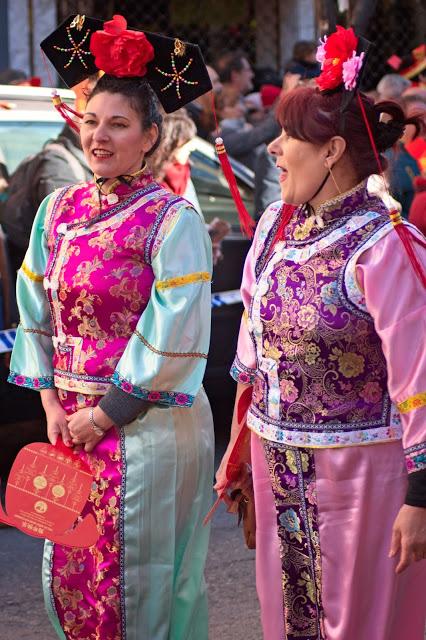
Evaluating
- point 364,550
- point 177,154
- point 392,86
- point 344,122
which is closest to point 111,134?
point 344,122

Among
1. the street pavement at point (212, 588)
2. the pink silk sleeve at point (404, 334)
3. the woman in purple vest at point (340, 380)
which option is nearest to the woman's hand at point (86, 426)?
the woman in purple vest at point (340, 380)

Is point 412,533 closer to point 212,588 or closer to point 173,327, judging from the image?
point 173,327

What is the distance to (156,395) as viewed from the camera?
343 centimetres

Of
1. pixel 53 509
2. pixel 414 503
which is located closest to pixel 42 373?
pixel 53 509

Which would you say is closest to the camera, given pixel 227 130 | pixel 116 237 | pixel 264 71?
pixel 116 237

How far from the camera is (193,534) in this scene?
3.66 meters

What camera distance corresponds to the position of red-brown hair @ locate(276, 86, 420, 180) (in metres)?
2.98

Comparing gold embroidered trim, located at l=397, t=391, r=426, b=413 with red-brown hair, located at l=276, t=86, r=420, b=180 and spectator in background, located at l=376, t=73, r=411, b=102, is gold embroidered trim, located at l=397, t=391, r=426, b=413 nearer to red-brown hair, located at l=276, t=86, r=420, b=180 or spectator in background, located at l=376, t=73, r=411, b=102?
red-brown hair, located at l=276, t=86, r=420, b=180

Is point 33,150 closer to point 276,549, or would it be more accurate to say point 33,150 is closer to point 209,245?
point 209,245

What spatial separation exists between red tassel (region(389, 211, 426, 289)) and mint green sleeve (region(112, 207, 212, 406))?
0.68 metres

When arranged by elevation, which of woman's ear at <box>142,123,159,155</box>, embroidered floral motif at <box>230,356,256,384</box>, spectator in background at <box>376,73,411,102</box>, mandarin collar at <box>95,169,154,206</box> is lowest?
spectator in background at <box>376,73,411,102</box>

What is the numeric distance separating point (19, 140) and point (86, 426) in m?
3.09

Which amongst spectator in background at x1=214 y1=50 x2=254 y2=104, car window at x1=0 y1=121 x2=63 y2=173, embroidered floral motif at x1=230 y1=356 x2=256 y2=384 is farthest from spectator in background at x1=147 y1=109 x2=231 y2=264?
spectator in background at x1=214 y1=50 x2=254 y2=104

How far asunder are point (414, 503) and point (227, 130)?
642cm
